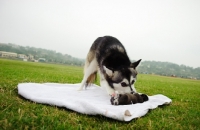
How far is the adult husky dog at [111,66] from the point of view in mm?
4887

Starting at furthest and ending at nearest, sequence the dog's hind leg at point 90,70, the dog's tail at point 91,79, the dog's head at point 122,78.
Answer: the dog's tail at point 91,79 < the dog's hind leg at point 90,70 < the dog's head at point 122,78

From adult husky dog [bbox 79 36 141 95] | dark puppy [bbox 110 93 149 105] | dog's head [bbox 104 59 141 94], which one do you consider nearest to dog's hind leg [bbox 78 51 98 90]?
adult husky dog [bbox 79 36 141 95]

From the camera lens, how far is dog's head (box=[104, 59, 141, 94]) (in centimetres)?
482

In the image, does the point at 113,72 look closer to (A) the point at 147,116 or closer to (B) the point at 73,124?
(A) the point at 147,116

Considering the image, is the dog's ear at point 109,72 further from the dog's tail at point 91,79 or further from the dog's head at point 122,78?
the dog's tail at point 91,79

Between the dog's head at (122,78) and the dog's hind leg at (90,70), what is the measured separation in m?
1.16

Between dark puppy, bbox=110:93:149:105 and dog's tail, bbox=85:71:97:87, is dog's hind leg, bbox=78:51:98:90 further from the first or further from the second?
dark puppy, bbox=110:93:149:105

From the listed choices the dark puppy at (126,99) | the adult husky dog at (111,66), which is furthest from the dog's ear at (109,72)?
the dark puppy at (126,99)

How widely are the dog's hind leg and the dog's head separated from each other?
3.80 feet

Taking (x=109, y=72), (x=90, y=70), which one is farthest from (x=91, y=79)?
(x=109, y=72)

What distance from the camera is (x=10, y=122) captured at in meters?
2.66

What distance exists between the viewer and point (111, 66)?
5270 millimetres

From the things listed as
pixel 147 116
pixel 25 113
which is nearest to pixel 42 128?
pixel 25 113

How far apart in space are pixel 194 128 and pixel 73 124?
Result: 2.17 meters
